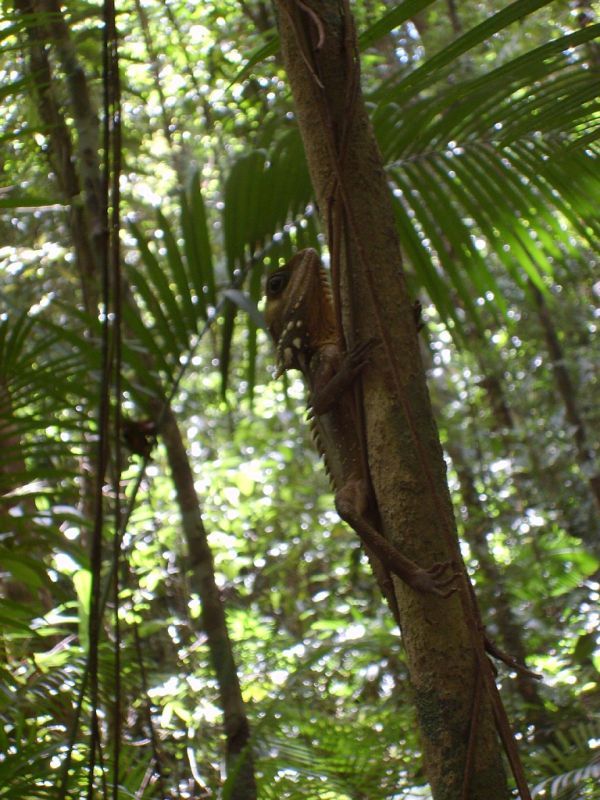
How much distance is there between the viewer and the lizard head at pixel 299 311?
75.7 inches

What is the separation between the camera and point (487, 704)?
1.11 meters

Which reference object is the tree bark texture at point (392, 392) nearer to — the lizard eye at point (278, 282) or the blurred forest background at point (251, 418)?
the blurred forest background at point (251, 418)

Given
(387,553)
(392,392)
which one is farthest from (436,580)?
(392,392)

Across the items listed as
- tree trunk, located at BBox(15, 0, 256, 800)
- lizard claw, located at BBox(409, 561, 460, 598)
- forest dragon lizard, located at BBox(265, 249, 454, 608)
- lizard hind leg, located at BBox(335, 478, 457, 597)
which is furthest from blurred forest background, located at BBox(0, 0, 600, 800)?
lizard claw, located at BBox(409, 561, 460, 598)

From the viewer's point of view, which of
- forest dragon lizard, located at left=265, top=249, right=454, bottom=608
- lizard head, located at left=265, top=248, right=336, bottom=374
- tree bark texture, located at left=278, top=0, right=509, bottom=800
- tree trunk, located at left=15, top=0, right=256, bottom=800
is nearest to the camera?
tree bark texture, located at left=278, top=0, right=509, bottom=800

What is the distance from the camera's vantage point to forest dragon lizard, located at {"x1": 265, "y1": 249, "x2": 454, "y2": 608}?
48.7 inches

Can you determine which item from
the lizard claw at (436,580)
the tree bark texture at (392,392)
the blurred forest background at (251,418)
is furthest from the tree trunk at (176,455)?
the lizard claw at (436,580)

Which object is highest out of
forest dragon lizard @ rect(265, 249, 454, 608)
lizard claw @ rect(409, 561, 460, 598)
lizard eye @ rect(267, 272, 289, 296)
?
lizard eye @ rect(267, 272, 289, 296)

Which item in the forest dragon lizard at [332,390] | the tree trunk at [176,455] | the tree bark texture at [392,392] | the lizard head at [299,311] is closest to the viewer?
the tree bark texture at [392,392]

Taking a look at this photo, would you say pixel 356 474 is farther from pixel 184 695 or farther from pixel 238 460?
pixel 238 460

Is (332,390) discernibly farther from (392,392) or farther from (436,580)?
(436,580)

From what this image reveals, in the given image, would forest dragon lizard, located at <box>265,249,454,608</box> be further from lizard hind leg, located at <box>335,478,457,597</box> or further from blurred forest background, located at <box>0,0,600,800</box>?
blurred forest background, located at <box>0,0,600,800</box>

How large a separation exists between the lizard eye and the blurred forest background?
101 millimetres

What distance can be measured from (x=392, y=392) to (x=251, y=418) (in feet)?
18.6
